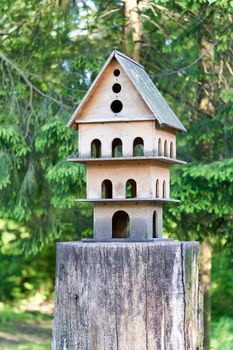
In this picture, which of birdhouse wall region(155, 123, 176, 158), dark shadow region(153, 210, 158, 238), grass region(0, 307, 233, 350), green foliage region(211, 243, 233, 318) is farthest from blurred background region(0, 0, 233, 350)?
green foliage region(211, 243, 233, 318)

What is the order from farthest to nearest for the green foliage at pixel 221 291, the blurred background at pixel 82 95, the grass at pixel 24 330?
the green foliage at pixel 221 291
the grass at pixel 24 330
the blurred background at pixel 82 95

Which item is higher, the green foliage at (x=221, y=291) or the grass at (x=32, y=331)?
the green foliage at (x=221, y=291)

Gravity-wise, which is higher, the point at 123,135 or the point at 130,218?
the point at 123,135

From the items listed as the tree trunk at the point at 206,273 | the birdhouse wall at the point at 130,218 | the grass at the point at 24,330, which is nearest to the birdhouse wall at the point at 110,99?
the birdhouse wall at the point at 130,218

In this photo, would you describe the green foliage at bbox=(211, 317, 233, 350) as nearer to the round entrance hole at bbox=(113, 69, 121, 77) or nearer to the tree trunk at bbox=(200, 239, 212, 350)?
the tree trunk at bbox=(200, 239, 212, 350)

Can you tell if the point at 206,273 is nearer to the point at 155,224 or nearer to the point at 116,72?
the point at 155,224

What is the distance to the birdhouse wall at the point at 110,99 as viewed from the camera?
4.88 m

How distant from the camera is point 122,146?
4.92m

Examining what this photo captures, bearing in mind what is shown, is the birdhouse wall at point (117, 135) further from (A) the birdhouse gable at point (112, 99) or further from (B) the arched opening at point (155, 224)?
(B) the arched opening at point (155, 224)

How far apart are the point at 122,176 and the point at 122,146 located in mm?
192

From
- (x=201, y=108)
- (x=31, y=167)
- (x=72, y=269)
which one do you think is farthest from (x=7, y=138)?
(x=72, y=269)

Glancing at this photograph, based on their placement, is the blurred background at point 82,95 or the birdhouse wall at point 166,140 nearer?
the birdhouse wall at point 166,140

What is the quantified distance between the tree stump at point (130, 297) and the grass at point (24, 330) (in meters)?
7.39

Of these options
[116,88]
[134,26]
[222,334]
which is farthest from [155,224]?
[222,334]
